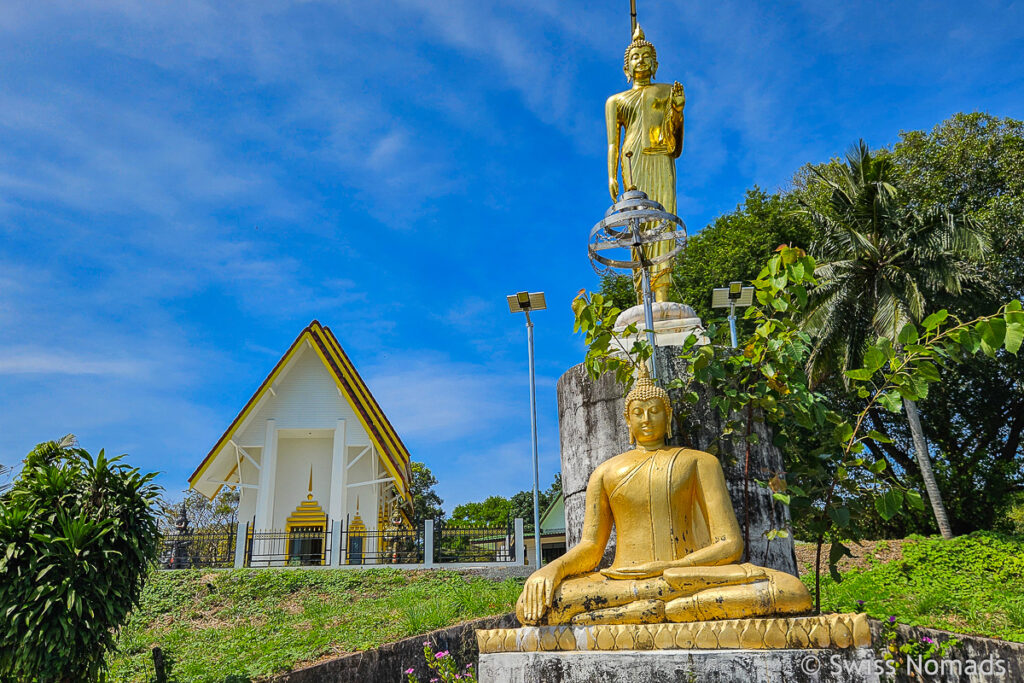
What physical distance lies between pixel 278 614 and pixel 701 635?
8.98 metres

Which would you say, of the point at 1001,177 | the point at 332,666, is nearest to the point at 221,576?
the point at 332,666

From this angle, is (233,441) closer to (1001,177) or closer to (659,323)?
Answer: (659,323)

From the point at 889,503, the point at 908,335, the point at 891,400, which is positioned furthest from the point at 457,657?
the point at 908,335

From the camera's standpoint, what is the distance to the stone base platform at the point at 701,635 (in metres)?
2.84

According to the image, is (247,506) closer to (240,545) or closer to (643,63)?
(240,545)

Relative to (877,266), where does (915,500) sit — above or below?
below

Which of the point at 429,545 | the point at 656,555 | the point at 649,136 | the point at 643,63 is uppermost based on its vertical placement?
the point at 643,63

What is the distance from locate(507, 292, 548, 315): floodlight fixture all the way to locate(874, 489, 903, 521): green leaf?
8112 millimetres

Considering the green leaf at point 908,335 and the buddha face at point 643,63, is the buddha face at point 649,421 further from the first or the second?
the buddha face at point 643,63

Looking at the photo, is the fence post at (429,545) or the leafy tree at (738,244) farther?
the leafy tree at (738,244)

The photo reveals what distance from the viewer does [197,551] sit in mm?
16328

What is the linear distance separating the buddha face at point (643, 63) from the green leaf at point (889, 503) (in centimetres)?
541

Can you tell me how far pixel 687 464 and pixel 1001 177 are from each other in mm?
19211

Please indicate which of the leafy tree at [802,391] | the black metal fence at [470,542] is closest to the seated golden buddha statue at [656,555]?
the leafy tree at [802,391]
